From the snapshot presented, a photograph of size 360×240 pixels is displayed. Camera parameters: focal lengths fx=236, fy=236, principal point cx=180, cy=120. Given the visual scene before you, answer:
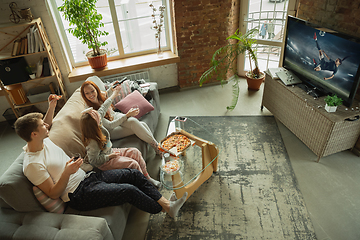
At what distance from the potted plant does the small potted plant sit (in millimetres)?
3143

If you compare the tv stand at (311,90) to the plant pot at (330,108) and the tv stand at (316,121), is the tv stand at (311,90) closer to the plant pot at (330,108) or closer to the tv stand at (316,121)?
the tv stand at (316,121)

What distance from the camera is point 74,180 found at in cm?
197

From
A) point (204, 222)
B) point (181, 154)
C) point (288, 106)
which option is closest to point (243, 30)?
point (288, 106)

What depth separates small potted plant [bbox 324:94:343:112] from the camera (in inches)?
96.3

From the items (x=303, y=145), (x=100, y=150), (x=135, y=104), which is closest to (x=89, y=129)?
(x=100, y=150)

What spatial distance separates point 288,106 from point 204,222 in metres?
1.85

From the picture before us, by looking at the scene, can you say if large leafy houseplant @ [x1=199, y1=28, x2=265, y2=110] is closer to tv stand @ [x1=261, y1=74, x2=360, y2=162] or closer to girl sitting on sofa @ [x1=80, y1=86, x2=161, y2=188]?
tv stand @ [x1=261, y1=74, x2=360, y2=162]

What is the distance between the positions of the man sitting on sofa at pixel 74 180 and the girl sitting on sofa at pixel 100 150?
0.35 feet

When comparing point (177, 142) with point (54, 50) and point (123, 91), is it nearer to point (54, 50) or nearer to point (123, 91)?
point (123, 91)

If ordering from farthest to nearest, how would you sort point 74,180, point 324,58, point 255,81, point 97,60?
point 255,81 → point 97,60 → point 324,58 → point 74,180

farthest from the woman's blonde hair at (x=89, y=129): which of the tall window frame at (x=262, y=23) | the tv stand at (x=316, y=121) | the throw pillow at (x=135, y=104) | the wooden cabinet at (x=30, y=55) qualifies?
the tall window frame at (x=262, y=23)

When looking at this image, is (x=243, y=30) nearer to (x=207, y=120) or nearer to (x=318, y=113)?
(x=207, y=120)

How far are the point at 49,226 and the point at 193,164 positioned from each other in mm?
1297

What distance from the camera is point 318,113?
2.57 meters
